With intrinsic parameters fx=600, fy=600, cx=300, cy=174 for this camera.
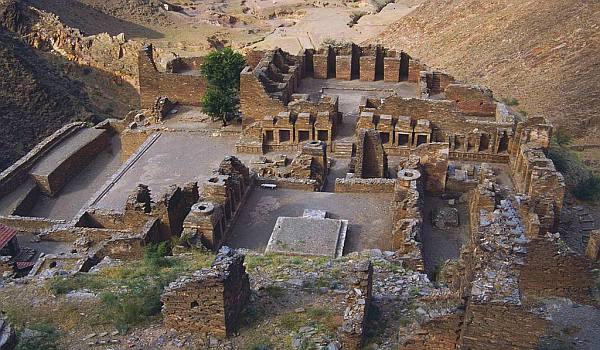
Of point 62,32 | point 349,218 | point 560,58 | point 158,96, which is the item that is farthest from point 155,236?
point 62,32

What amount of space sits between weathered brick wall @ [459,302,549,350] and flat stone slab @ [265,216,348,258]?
7196mm

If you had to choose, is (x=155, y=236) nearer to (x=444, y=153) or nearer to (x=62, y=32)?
(x=444, y=153)

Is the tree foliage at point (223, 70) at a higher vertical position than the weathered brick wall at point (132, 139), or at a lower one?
higher

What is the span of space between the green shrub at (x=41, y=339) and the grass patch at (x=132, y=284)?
2.93ft

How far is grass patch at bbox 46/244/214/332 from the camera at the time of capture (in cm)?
1124

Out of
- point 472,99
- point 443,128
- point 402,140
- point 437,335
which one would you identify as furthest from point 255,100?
point 437,335

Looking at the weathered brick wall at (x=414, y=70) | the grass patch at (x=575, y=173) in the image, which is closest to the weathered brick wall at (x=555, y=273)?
the grass patch at (x=575, y=173)

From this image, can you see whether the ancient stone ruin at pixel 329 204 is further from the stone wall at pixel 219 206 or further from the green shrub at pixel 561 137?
the green shrub at pixel 561 137

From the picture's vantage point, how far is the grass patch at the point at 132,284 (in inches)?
443

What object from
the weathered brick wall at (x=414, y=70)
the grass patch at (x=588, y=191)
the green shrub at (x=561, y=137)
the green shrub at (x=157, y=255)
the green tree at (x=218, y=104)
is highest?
the weathered brick wall at (x=414, y=70)

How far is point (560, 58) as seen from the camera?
126 ft

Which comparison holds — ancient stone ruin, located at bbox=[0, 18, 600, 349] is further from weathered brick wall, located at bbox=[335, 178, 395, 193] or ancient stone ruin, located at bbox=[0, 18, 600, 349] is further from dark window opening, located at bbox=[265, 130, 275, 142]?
dark window opening, located at bbox=[265, 130, 275, 142]

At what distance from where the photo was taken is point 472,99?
2697 cm

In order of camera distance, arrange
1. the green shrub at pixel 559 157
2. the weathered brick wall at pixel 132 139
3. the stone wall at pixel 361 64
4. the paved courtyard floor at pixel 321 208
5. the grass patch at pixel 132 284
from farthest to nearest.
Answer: the stone wall at pixel 361 64, the weathered brick wall at pixel 132 139, the green shrub at pixel 559 157, the paved courtyard floor at pixel 321 208, the grass patch at pixel 132 284
